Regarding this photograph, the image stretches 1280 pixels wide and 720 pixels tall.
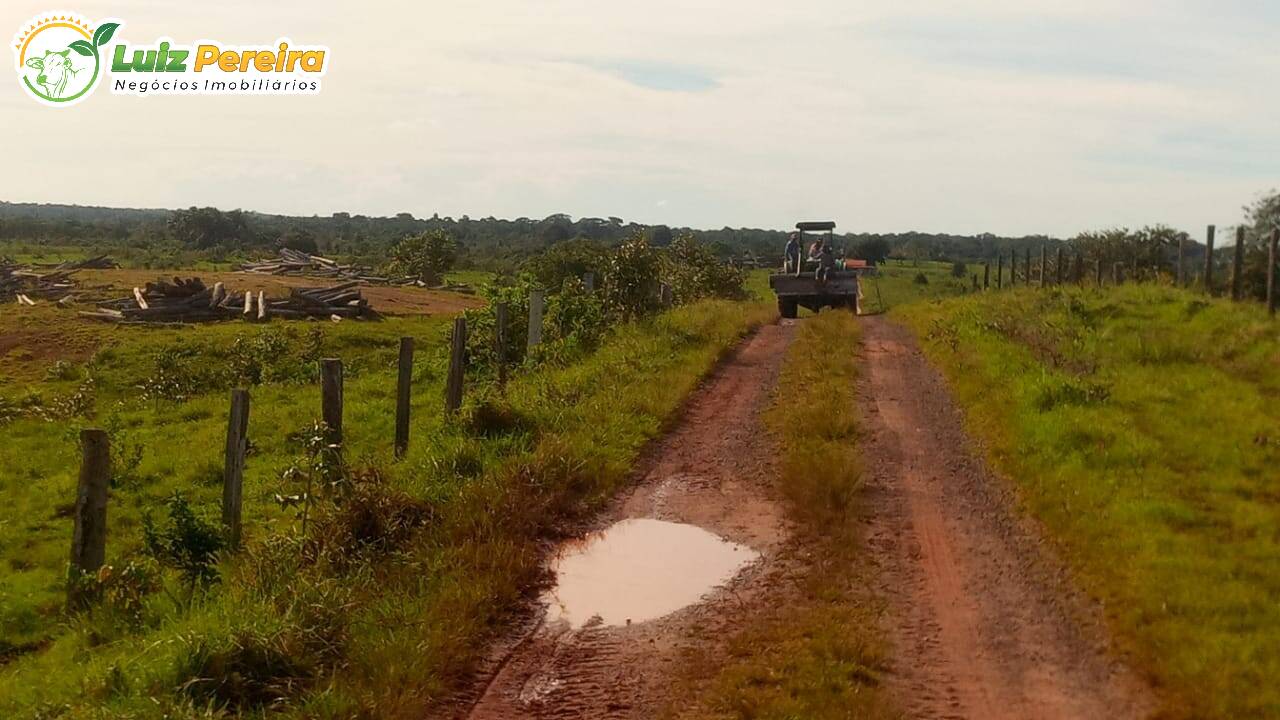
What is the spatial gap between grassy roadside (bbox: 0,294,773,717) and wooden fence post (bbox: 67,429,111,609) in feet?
1.25

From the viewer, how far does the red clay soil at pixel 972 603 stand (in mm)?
5391

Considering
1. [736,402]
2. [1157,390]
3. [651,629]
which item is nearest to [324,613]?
[651,629]

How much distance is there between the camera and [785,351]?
54.5 feet

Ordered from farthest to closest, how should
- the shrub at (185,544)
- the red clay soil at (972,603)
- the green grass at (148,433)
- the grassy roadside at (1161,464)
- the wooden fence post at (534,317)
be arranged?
1. the wooden fence post at (534,317)
2. the green grass at (148,433)
3. the shrub at (185,544)
4. the grassy roadside at (1161,464)
5. the red clay soil at (972,603)

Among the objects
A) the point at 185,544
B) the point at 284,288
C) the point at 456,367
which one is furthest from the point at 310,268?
the point at 185,544

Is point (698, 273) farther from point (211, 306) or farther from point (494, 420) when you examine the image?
point (494, 420)

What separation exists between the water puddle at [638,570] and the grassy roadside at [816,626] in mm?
676

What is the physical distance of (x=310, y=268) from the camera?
58719mm

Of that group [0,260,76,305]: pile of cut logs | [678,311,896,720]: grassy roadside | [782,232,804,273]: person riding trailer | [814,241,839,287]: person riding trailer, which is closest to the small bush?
[678,311,896,720]: grassy roadside

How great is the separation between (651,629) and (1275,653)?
3.45 m

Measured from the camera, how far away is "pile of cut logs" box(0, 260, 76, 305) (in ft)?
128

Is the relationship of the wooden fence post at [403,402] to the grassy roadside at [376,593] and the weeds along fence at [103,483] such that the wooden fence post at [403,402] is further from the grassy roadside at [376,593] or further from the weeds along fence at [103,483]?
the weeds along fence at [103,483]

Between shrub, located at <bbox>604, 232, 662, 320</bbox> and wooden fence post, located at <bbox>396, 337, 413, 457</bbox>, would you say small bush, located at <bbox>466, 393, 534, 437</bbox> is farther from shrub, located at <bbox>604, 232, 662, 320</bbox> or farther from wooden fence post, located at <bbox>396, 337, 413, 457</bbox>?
shrub, located at <bbox>604, 232, 662, 320</bbox>

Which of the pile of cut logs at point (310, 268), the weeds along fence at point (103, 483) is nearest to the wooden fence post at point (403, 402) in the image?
the weeds along fence at point (103, 483)
